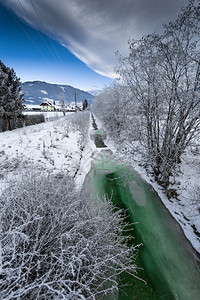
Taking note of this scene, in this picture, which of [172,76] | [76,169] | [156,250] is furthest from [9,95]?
[156,250]

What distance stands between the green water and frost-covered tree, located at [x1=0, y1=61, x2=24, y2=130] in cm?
1296

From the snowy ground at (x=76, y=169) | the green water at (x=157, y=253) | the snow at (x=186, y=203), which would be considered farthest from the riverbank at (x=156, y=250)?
the snowy ground at (x=76, y=169)

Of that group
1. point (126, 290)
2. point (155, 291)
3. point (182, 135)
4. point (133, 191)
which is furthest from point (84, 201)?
point (182, 135)

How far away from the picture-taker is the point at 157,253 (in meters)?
3.29

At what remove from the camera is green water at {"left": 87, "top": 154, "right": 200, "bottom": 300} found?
8.45ft

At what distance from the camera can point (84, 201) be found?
11.0 feet

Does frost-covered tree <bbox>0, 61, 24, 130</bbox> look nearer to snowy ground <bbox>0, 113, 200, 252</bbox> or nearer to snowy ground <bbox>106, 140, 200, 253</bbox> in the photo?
snowy ground <bbox>0, 113, 200, 252</bbox>

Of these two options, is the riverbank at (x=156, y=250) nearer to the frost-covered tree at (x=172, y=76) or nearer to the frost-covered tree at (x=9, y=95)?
the frost-covered tree at (x=172, y=76)

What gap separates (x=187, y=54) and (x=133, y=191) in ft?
17.2

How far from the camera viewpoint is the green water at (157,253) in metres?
2.57

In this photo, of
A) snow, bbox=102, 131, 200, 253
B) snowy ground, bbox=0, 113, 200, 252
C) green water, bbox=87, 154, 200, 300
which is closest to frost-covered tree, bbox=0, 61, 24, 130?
snowy ground, bbox=0, 113, 200, 252

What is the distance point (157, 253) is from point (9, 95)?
1632 centimetres

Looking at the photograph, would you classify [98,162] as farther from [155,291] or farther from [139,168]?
[155,291]

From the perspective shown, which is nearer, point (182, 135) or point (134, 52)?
point (182, 135)
